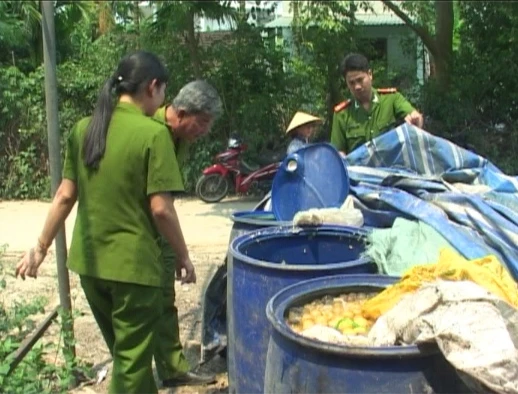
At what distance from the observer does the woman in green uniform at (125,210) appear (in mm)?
3264

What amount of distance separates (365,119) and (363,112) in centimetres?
5

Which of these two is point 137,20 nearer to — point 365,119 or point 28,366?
point 365,119

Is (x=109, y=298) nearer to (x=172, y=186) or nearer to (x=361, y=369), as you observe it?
(x=172, y=186)

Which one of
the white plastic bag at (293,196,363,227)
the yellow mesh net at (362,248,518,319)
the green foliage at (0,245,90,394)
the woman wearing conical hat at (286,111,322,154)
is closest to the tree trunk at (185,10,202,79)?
the woman wearing conical hat at (286,111,322,154)

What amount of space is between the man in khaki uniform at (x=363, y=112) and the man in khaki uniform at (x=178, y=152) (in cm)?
128

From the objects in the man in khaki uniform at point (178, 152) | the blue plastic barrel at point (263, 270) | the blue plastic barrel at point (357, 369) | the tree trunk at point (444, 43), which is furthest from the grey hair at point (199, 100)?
the tree trunk at point (444, 43)

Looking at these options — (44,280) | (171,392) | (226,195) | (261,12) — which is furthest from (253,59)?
(171,392)

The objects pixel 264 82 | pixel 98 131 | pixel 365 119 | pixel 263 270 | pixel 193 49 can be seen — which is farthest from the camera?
pixel 264 82

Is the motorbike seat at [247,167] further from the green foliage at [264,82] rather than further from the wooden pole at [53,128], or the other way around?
the wooden pole at [53,128]

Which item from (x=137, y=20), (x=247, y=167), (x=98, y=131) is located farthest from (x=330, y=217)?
(x=137, y=20)

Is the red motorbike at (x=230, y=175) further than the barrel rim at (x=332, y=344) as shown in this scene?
Yes

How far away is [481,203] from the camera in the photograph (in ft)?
12.0

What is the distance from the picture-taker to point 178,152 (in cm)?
397

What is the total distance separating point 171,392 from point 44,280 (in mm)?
2559
